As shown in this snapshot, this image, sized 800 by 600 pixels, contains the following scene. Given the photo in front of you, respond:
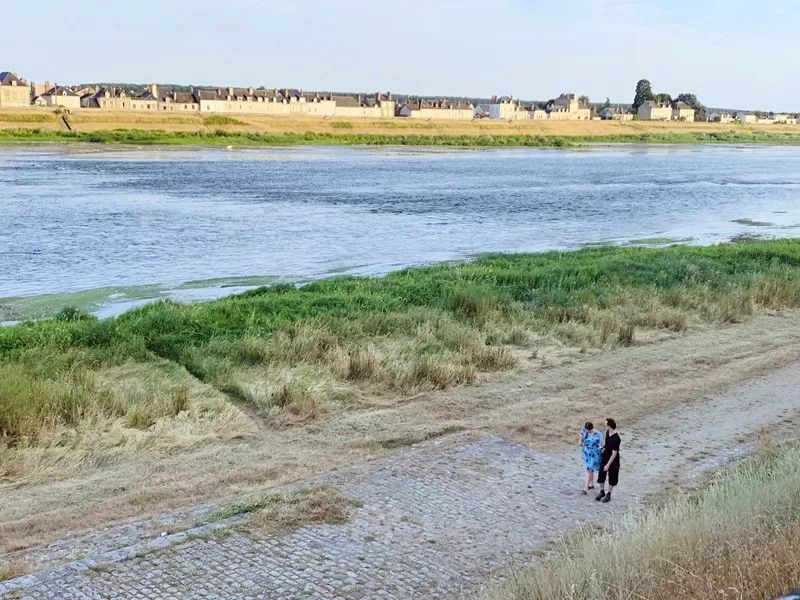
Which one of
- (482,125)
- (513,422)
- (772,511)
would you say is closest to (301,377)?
(513,422)

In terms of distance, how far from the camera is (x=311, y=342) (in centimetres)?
1445

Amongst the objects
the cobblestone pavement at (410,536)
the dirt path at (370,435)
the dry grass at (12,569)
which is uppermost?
the dry grass at (12,569)

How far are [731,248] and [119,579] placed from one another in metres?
22.9

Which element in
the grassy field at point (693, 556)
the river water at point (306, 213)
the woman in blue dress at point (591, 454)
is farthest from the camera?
the river water at point (306, 213)

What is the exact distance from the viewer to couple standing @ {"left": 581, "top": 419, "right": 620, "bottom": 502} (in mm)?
9016

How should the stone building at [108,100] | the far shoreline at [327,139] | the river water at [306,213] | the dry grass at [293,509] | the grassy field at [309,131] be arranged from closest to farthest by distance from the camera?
1. the dry grass at [293,509]
2. the river water at [306,213]
3. the far shoreline at [327,139]
4. the grassy field at [309,131]
5. the stone building at [108,100]

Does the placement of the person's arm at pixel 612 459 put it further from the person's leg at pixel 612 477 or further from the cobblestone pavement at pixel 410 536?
the cobblestone pavement at pixel 410 536

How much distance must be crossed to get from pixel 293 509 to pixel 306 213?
31.8m

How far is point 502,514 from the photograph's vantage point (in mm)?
8656

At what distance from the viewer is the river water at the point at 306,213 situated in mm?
26031

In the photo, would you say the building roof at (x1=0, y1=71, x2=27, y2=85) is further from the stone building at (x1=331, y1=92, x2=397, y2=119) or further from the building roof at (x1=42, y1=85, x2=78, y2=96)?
the stone building at (x1=331, y1=92, x2=397, y2=119)

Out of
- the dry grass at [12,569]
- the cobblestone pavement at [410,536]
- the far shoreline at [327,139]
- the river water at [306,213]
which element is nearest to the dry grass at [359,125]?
the far shoreline at [327,139]

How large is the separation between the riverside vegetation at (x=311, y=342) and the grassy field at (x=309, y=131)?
77.2m

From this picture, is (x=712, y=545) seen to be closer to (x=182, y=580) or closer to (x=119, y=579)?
(x=182, y=580)
